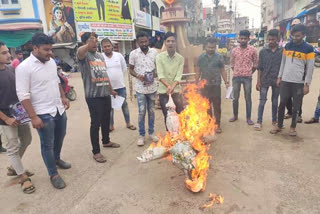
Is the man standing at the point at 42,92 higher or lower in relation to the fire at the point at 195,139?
higher

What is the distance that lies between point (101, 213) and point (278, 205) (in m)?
2.02

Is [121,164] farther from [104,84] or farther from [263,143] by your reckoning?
[263,143]

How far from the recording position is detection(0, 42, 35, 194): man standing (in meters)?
2.97

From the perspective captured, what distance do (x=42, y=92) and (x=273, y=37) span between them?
425 cm

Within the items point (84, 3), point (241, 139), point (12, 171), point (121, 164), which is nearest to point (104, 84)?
point (121, 164)

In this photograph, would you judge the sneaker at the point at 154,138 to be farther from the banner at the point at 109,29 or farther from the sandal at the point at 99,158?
the banner at the point at 109,29

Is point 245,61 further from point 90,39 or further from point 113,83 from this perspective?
point 90,39

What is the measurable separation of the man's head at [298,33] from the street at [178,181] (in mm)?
1819

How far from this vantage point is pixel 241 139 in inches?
181

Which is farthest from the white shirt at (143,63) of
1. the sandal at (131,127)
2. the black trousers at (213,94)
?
the sandal at (131,127)

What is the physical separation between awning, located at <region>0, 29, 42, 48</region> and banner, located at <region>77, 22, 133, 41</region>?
3.53 metres

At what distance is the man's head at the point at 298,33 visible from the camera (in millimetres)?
4095

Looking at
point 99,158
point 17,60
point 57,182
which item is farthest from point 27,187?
point 17,60

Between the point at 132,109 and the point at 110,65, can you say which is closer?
the point at 110,65
